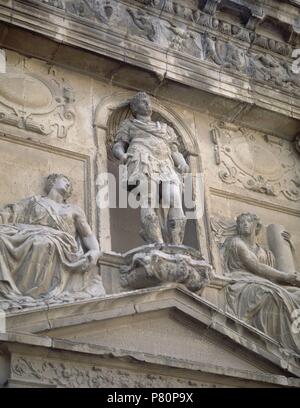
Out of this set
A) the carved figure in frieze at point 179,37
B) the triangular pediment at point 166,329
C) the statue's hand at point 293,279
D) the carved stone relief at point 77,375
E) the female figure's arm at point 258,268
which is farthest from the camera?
the carved figure in frieze at point 179,37

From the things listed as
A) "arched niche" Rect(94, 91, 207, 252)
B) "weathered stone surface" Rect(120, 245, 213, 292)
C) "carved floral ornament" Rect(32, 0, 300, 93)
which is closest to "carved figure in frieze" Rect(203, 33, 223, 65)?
"carved floral ornament" Rect(32, 0, 300, 93)

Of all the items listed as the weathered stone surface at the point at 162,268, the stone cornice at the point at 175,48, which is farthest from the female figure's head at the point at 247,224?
the stone cornice at the point at 175,48

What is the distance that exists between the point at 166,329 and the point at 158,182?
155 centimetres

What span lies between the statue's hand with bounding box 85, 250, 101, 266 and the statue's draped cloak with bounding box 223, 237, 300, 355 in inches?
56.2

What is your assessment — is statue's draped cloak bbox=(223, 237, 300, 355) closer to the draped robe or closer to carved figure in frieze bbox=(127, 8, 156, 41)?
the draped robe

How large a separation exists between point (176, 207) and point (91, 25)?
2.13m

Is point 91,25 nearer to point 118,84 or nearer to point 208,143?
point 118,84

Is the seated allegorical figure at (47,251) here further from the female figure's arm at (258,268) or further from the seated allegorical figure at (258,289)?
the female figure's arm at (258,268)

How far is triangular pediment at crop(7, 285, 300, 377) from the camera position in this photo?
7508 mm

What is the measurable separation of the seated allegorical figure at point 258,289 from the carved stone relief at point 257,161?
2.34 feet

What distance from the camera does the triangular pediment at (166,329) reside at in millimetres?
7508
